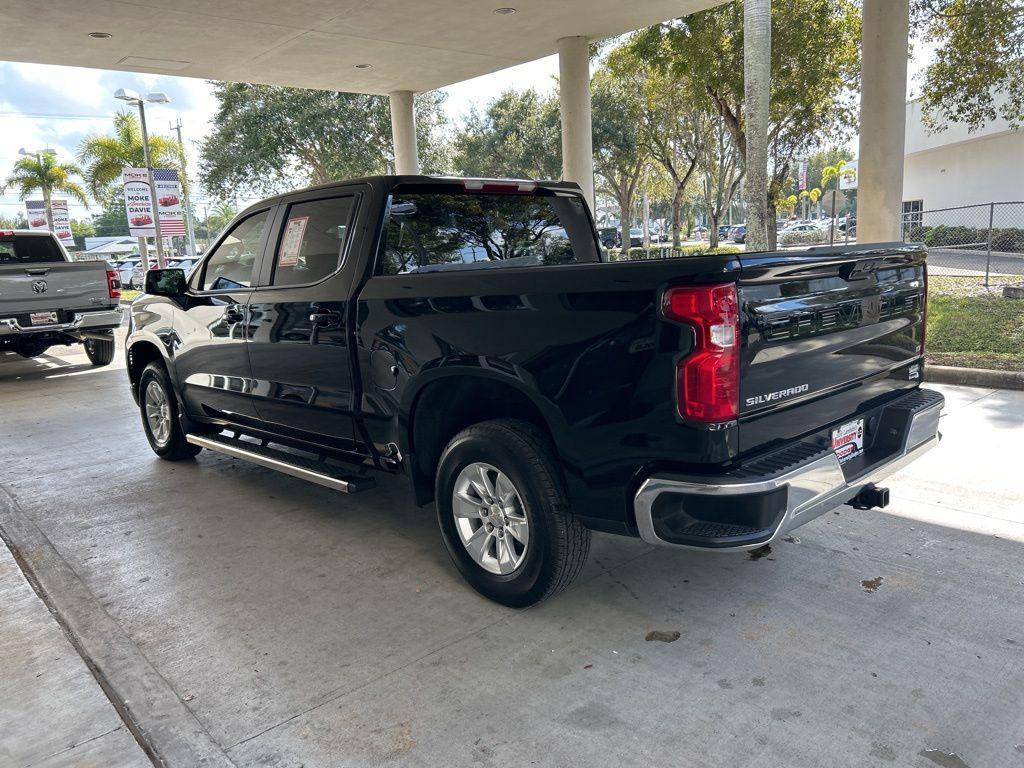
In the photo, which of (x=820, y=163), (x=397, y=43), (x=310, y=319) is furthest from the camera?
(x=820, y=163)

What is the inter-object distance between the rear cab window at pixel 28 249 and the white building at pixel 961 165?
27595 millimetres

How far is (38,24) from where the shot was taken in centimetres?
1060

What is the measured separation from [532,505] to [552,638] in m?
0.61

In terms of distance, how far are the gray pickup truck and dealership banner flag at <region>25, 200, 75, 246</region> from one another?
21811mm

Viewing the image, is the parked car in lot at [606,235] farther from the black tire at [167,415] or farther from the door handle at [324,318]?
the black tire at [167,415]

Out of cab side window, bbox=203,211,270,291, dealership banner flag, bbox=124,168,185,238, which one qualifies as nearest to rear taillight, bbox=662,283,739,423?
cab side window, bbox=203,211,270,291

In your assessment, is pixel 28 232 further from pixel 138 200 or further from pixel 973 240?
pixel 973 240

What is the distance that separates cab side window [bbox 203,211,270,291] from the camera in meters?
5.17

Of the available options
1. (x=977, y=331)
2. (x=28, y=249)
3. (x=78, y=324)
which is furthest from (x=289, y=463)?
(x=28, y=249)

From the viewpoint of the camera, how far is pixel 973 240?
30.6 meters

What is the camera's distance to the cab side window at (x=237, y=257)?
5.17 metres

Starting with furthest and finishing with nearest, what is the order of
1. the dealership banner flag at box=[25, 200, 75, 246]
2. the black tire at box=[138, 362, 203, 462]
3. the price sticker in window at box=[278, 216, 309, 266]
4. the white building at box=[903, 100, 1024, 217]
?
the dealership banner flag at box=[25, 200, 75, 246] → the white building at box=[903, 100, 1024, 217] → the black tire at box=[138, 362, 203, 462] → the price sticker in window at box=[278, 216, 309, 266]

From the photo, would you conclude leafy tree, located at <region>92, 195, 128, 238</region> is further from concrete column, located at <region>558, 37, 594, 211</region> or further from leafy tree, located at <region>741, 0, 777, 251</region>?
leafy tree, located at <region>741, 0, 777, 251</region>

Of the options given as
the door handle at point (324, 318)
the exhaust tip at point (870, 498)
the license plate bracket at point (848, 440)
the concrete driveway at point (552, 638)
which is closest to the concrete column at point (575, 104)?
the concrete driveway at point (552, 638)
